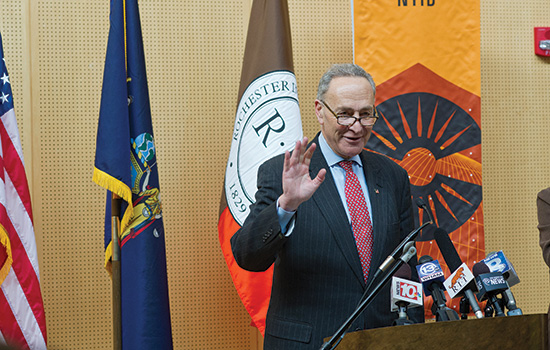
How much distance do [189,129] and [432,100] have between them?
4.71ft

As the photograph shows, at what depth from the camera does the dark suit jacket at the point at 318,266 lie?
2.03 meters

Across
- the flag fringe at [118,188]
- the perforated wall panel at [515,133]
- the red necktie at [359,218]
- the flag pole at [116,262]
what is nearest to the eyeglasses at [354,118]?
the red necktie at [359,218]

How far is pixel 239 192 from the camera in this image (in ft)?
10.4

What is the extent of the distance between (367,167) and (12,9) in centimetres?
238

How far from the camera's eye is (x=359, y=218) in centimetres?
212

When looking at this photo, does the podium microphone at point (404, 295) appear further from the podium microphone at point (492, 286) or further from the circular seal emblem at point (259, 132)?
the circular seal emblem at point (259, 132)

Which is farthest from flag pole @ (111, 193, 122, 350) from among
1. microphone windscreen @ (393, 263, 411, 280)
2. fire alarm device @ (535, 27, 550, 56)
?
fire alarm device @ (535, 27, 550, 56)

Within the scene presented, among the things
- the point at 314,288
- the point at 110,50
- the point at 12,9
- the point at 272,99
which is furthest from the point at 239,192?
the point at 12,9

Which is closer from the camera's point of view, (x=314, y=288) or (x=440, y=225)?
(x=314, y=288)

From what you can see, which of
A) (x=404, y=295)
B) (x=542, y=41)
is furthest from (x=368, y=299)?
(x=542, y=41)

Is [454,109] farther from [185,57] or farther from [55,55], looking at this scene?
[55,55]

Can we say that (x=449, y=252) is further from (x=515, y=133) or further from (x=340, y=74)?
(x=515, y=133)

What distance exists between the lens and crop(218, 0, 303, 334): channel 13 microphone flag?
3.12 metres

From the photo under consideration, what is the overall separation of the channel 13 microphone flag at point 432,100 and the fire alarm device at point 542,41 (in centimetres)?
87
